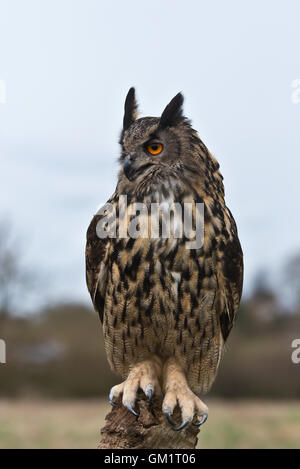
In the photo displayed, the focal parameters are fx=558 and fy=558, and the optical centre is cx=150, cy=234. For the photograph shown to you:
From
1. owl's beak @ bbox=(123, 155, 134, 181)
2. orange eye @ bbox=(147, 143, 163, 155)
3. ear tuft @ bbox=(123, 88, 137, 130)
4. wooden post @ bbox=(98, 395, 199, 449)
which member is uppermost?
ear tuft @ bbox=(123, 88, 137, 130)

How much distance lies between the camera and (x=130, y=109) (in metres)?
2.62

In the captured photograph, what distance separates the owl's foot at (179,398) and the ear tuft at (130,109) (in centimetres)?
110

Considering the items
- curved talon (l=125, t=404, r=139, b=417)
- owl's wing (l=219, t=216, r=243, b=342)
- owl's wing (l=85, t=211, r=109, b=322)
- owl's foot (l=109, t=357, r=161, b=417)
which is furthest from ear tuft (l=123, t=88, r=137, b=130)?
curved talon (l=125, t=404, r=139, b=417)

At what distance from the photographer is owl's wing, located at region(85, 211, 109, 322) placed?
2537 millimetres

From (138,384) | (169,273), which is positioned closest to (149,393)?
(138,384)

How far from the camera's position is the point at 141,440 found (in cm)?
216

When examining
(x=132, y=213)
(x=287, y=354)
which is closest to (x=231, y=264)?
(x=132, y=213)

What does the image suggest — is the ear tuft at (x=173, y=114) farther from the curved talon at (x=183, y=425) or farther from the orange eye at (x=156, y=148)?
the curved talon at (x=183, y=425)

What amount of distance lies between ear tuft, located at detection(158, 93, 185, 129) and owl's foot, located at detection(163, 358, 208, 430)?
103 centimetres

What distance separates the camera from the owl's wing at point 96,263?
2537mm

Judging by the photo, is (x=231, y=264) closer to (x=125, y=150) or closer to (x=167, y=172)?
(x=167, y=172)

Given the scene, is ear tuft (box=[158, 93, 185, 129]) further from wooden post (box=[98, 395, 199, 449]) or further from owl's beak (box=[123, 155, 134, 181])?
wooden post (box=[98, 395, 199, 449])

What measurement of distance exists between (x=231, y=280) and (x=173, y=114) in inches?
30.6

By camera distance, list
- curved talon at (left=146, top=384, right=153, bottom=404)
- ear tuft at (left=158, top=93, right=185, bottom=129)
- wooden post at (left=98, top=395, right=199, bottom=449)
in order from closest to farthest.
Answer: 1. wooden post at (left=98, top=395, right=199, bottom=449)
2. curved talon at (left=146, top=384, right=153, bottom=404)
3. ear tuft at (left=158, top=93, right=185, bottom=129)
